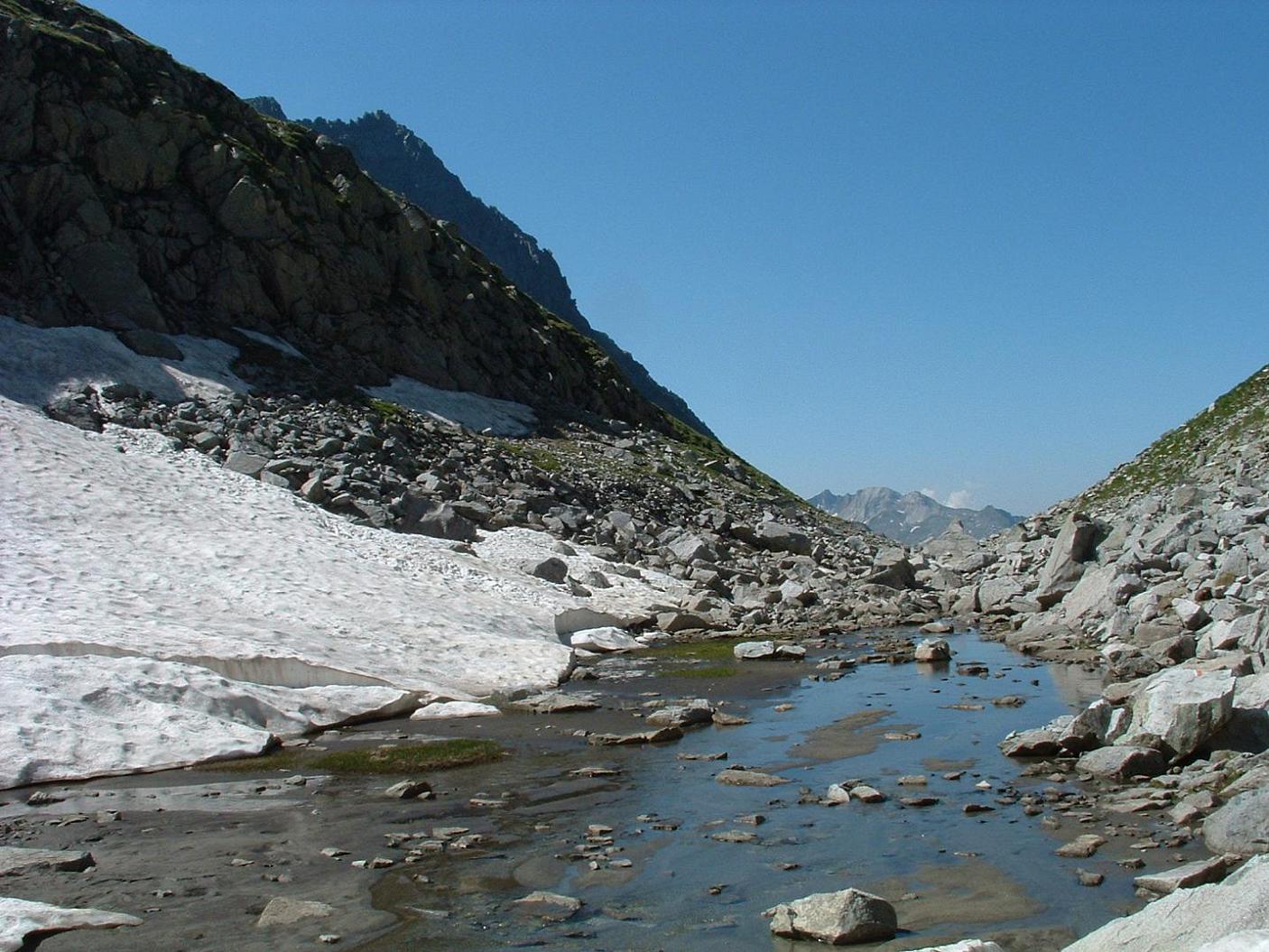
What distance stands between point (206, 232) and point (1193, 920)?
60022mm

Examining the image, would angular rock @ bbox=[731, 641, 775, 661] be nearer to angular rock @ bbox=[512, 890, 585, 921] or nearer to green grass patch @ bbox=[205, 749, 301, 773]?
green grass patch @ bbox=[205, 749, 301, 773]

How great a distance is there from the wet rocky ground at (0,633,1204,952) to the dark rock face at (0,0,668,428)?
38582 mm

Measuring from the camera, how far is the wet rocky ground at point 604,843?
30.5 feet

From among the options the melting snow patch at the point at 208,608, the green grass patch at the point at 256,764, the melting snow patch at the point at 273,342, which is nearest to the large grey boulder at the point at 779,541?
the melting snow patch at the point at 208,608

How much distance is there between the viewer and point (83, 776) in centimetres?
1478

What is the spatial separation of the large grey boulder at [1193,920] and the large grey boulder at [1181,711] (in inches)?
258

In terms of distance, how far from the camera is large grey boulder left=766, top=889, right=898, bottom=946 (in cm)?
878

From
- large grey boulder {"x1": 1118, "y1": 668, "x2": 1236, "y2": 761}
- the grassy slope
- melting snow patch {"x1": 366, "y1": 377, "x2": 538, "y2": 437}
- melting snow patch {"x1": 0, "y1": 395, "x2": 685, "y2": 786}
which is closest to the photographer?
large grey boulder {"x1": 1118, "y1": 668, "x2": 1236, "y2": 761}

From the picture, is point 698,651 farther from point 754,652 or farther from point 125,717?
point 125,717

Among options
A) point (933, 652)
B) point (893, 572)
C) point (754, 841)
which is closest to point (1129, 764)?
point (754, 841)

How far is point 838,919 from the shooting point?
8.82 m

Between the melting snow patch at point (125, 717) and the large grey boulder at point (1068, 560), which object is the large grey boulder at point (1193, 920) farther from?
the large grey boulder at point (1068, 560)

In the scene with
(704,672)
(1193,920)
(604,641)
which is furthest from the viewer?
(604,641)

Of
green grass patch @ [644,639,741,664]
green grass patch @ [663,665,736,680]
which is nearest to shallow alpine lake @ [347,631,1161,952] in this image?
green grass patch @ [663,665,736,680]
